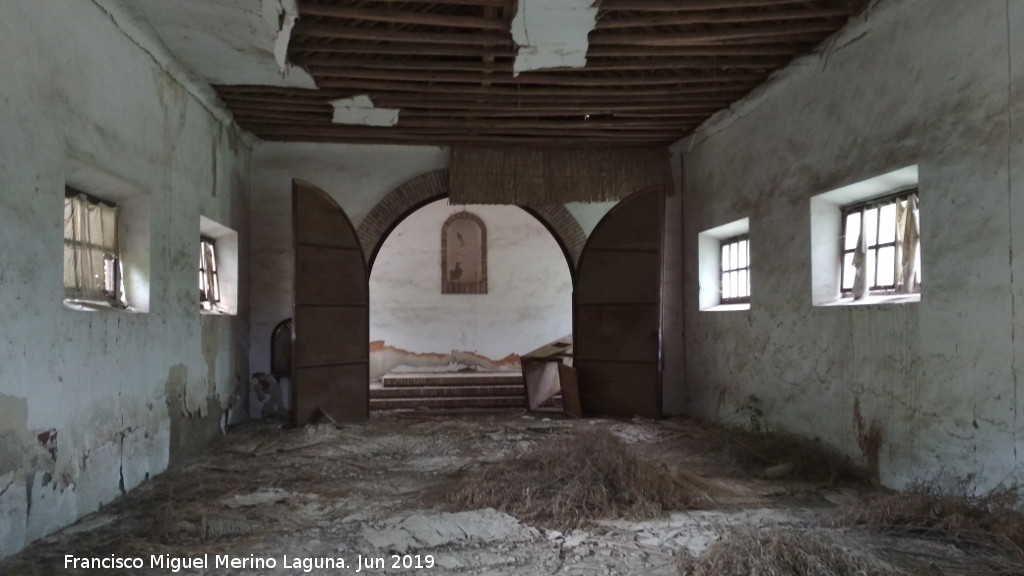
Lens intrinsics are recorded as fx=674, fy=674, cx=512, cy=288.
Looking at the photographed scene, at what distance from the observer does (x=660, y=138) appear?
6.70 m

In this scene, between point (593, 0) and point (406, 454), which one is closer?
point (593, 0)

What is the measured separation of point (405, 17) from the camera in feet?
13.3

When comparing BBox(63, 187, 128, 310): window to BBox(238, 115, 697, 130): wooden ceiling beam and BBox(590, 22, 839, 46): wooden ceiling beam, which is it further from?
BBox(590, 22, 839, 46): wooden ceiling beam

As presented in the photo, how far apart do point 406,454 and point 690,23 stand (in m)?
3.62

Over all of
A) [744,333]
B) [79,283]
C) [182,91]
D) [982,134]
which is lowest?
[744,333]

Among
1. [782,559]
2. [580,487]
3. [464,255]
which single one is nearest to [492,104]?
[580,487]

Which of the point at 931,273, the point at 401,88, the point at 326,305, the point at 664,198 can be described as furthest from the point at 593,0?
the point at 326,305

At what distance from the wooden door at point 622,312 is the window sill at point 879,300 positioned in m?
2.03

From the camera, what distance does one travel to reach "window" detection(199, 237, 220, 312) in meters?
5.99

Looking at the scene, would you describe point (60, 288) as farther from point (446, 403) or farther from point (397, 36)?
point (446, 403)

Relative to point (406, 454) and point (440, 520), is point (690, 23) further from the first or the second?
point (406, 454)

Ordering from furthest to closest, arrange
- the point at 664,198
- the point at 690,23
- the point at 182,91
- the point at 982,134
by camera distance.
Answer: the point at 664,198, the point at 182,91, the point at 690,23, the point at 982,134

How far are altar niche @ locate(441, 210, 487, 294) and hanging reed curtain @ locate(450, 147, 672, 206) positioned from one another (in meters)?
3.76

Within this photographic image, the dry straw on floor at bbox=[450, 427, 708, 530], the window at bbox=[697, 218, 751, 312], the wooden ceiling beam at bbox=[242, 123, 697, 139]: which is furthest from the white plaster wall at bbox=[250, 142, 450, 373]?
the dry straw on floor at bbox=[450, 427, 708, 530]
